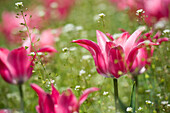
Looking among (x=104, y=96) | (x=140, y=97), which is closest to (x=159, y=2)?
(x=140, y=97)

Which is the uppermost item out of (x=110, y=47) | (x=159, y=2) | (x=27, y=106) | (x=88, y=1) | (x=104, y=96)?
(x=88, y=1)

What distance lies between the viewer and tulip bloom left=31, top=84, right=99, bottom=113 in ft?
3.56

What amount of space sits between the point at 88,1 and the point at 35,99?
2991mm

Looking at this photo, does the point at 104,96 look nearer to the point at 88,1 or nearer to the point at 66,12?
the point at 66,12

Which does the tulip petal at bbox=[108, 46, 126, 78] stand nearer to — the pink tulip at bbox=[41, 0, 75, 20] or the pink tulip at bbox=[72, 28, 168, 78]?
the pink tulip at bbox=[72, 28, 168, 78]

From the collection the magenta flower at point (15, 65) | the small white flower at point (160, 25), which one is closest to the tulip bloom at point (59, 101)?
the magenta flower at point (15, 65)

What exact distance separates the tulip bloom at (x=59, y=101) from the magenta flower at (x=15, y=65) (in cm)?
43

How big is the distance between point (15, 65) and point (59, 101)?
1.94ft

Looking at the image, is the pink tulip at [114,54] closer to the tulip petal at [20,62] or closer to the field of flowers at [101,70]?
the field of flowers at [101,70]

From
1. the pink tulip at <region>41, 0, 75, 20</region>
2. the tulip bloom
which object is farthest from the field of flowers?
the pink tulip at <region>41, 0, 75, 20</region>

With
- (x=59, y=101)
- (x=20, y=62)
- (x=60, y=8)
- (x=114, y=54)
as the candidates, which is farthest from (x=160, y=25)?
→ (x=60, y=8)

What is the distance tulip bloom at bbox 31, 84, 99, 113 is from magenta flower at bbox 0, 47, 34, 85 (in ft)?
1.42

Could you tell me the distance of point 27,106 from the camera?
2.23 meters

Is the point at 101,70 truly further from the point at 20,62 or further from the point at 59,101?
the point at 20,62
